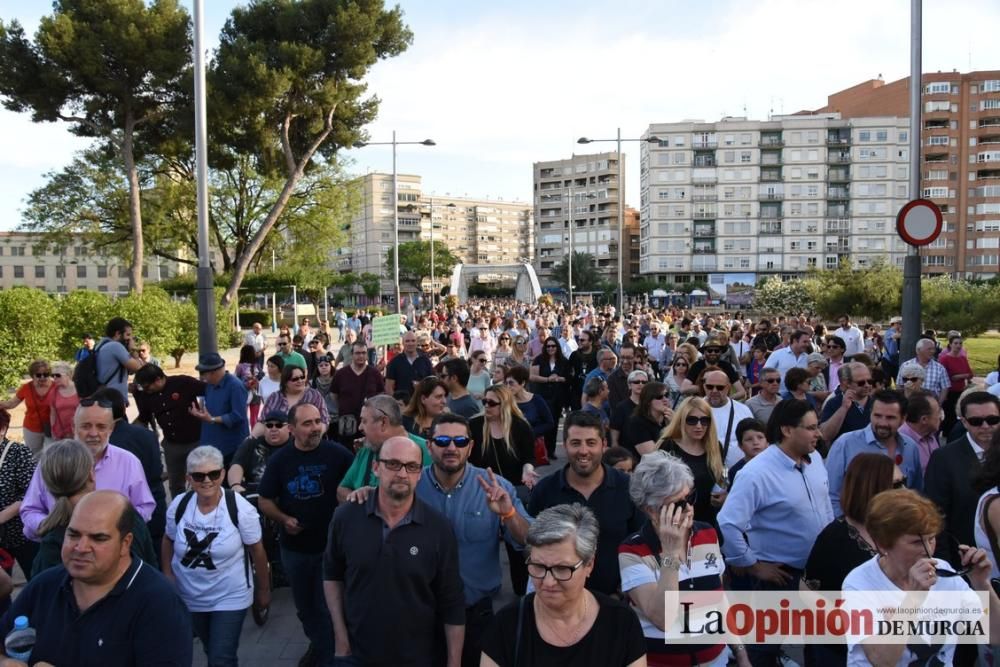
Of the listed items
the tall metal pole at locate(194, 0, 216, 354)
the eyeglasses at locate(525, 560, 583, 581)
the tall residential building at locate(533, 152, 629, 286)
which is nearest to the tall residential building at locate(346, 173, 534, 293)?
the tall residential building at locate(533, 152, 629, 286)

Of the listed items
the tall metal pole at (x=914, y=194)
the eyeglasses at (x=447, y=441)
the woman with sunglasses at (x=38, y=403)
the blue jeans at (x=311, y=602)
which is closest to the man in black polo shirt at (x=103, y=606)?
the eyeglasses at (x=447, y=441)

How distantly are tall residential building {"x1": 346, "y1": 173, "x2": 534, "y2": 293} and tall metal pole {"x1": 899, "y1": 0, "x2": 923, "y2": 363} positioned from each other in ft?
355

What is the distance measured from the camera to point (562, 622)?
2340mm

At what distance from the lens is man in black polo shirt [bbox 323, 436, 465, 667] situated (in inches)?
121

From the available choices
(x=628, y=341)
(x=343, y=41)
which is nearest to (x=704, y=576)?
(x=628, y=341)

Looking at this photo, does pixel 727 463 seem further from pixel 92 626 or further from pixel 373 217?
pixel 373 217

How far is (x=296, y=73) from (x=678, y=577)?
2254cm

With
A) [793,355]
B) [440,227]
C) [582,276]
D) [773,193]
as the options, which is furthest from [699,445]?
[440,227]

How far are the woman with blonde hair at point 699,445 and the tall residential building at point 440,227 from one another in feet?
367

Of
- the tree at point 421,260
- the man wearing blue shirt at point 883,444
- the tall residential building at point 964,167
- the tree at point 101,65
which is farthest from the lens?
the tree at point 421,260

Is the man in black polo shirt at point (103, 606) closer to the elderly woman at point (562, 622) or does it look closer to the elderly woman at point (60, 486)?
the elderly woman at point (60, 486)

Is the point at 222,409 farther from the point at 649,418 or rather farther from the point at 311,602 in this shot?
the point at 649,418

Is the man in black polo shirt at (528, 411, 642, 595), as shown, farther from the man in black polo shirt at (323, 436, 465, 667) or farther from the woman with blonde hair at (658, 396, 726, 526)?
the woman with blonde hair at (658, 396, 726, 526)

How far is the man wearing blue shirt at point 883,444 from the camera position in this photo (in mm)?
4566
